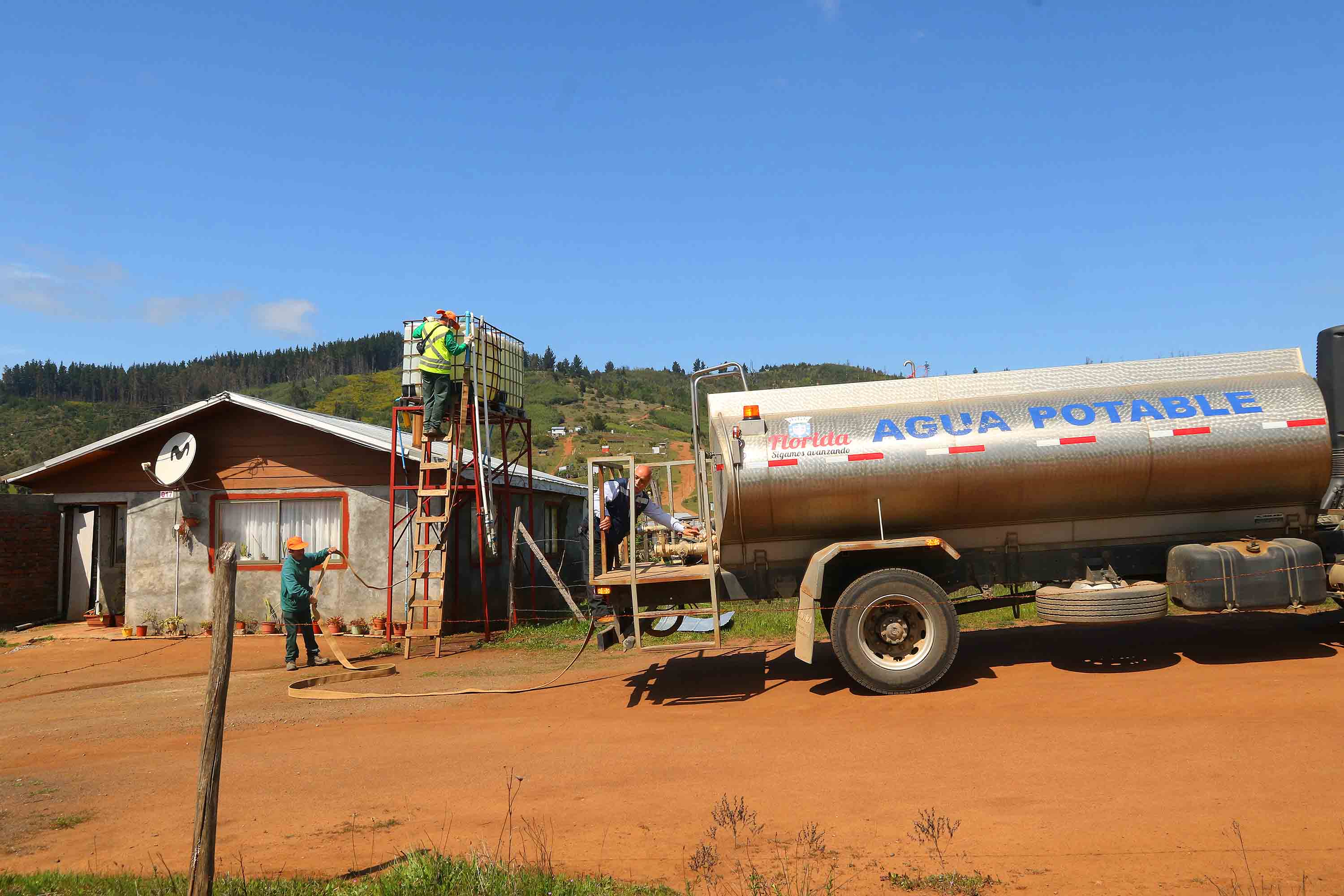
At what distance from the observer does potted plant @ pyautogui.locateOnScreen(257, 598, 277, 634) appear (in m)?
17.0

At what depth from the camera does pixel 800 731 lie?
8102mm

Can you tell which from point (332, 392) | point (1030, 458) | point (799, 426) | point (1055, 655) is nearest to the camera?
point (1030, 458)

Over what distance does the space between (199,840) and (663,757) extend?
3624mm

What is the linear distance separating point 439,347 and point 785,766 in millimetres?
10015

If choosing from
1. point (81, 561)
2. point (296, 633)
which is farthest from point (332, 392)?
point (296, 633)

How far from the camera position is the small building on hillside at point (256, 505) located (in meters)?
16.8

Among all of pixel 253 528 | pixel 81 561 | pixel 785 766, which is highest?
pixel 253 528

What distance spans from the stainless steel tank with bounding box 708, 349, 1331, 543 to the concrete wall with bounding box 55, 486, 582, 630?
28.5ft

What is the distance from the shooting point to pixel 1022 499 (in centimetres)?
948

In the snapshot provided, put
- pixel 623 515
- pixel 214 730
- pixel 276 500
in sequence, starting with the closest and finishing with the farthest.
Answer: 1. pixel 214 730
2. pixel 623 515
3. pixel 276 500

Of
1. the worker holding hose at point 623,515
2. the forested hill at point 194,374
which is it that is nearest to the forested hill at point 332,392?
the forested hill at point 194,374

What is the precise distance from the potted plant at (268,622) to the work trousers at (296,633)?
3994 millimetres

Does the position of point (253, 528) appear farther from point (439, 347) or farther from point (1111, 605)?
point (1111, 605)

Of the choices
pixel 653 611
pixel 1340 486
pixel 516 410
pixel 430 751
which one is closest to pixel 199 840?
pixel 430 751
